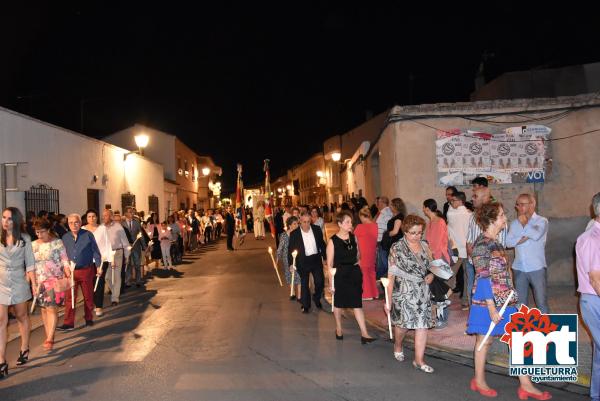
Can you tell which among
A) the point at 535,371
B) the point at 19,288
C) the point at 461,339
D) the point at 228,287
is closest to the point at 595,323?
the point at 535,371

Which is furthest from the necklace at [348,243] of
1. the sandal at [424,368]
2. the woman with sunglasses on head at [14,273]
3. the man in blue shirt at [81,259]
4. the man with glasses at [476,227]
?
the man in blue shirt at [81,259]

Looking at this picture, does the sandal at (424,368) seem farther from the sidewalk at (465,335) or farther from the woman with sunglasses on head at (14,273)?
the woman with sunglasses on head at (14,273)

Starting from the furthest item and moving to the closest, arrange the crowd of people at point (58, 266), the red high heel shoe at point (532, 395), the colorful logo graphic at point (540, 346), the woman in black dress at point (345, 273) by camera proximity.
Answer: the woman in black dress at point (345, 273) < the crowd of people at point (58, 266) < the colorful logo graphic at point (540, 346) < the red high heel shoe at point (532, 395)

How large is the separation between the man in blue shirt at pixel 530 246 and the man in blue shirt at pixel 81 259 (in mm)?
6354

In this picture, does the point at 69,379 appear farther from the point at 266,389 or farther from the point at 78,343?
the point at 266,389

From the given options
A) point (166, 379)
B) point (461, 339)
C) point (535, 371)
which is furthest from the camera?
point (461, 339)

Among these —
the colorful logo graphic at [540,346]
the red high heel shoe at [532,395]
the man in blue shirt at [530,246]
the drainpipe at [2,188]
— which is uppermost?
the drainpipe at [2,188]

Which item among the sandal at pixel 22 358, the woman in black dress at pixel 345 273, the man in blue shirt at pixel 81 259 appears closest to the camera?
the sandal at pixel 22 358

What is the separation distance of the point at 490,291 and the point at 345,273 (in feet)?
8.35

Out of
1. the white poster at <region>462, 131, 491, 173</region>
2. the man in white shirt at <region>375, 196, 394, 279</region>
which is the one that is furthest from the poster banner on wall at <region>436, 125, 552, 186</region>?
the man in white shirt at <region>375, 196, 394, 279</region>

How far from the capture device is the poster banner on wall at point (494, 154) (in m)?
11.0

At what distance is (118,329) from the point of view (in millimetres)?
8180

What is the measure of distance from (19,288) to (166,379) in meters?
2.21

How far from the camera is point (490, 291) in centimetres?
489
